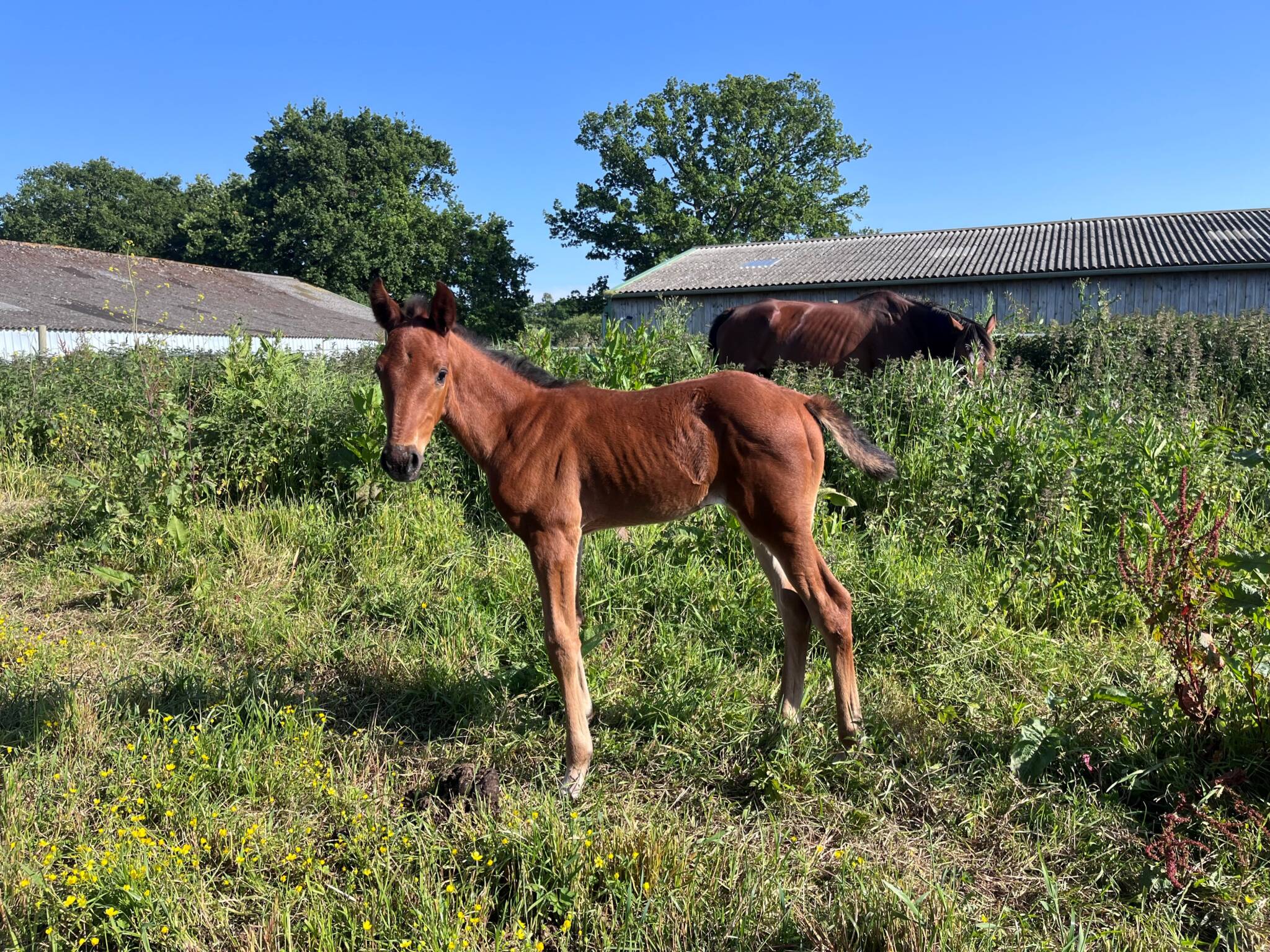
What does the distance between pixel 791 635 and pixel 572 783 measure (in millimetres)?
1223

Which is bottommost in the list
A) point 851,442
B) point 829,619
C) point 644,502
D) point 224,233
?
point 829,619

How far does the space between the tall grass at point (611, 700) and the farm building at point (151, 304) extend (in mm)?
13287

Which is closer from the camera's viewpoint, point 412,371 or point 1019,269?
point 412,371

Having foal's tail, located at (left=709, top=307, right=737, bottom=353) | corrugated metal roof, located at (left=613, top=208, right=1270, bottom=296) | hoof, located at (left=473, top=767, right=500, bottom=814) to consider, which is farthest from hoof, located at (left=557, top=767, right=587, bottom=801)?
corrugated metal roof, located at (left=613, top=208, right=1270, bottom=296)

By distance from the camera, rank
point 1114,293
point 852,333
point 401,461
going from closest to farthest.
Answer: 1. point 401,461
2. point 852,333
3. point 1114,293

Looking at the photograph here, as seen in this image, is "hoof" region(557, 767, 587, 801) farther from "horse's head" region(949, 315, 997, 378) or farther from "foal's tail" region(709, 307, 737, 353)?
"foal's tail" region(709, 307, 737, 353)

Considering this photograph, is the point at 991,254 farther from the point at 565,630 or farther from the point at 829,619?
the point at 565,630

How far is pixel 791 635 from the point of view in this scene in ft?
11.8

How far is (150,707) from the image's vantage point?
12.2ft

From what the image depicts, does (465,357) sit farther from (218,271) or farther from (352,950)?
(218,271)

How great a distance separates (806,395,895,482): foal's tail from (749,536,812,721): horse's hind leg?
2.02ft

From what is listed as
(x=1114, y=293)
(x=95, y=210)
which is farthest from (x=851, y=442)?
(x=95, y=210)

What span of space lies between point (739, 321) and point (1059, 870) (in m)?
8.82

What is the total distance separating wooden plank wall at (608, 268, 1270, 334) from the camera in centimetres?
1898
